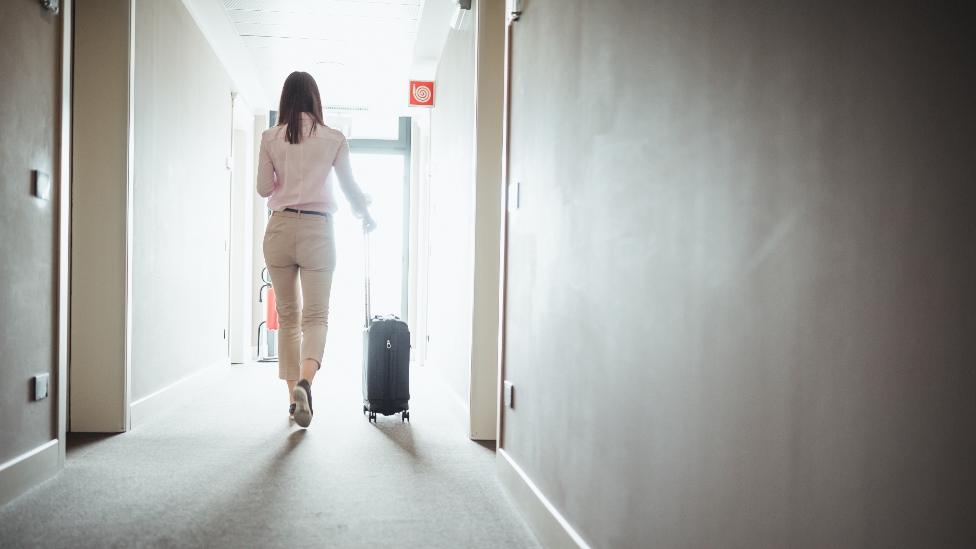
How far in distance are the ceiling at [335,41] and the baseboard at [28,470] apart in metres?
3.15

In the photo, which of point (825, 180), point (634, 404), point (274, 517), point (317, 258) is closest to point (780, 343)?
point (825, 180)

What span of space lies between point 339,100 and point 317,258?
13.9 feet

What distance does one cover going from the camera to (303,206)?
10.7 feet

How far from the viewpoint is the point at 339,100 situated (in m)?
7.08

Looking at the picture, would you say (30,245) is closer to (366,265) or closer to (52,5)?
(52,5)

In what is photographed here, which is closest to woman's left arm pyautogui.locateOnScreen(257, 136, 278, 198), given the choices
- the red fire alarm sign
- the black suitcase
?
the black suitcase

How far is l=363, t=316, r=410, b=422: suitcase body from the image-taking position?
139 inches

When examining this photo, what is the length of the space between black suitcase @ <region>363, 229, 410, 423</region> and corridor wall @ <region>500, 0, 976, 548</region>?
1988mm

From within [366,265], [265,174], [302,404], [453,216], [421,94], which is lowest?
[302,404]

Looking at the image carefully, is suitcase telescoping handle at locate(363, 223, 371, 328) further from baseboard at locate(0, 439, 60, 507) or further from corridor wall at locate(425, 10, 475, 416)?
baseboard at locate(0, 439, 60, 507)

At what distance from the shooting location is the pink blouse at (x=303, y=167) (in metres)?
3.24

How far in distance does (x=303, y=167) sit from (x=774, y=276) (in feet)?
8.96

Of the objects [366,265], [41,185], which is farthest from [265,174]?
[41,185]

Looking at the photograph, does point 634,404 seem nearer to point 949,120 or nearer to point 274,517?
point 949,120
